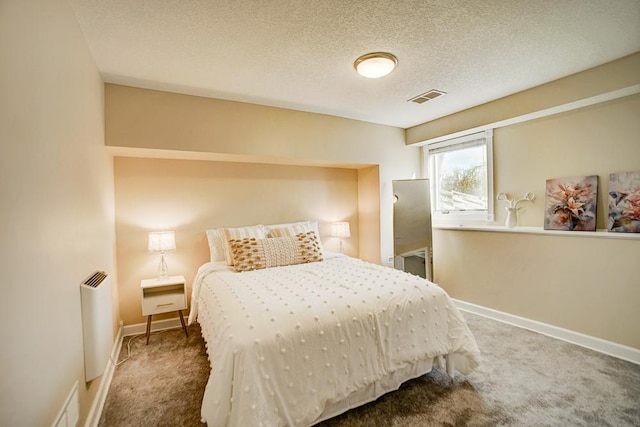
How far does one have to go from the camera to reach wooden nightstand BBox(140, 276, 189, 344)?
274 centimetres

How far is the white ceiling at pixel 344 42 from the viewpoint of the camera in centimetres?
173

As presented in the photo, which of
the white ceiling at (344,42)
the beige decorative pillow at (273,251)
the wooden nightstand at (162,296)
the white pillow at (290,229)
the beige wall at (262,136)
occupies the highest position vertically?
the white ceiling at (344,42)

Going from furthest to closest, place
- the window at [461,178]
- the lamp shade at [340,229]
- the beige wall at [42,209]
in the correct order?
the lamp shade at [340,229], the window at [461,178], the beige wall at [42,209]

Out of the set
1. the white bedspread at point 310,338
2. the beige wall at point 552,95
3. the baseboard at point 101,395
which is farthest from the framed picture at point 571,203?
the baseboard at point 101,395

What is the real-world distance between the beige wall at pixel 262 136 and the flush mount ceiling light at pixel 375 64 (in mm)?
1272

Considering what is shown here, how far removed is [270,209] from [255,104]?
1292 millimetres

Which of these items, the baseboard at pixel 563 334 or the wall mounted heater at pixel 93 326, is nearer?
the wall mounted heater at pixel 93 326

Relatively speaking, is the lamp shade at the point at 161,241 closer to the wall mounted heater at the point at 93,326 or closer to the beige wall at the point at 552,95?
the wall mounted heater at the point at 93,326

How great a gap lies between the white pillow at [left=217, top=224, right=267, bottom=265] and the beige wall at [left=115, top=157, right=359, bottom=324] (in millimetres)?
298

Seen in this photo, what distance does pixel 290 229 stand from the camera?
3.44m

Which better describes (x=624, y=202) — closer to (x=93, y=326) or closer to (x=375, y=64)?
(x=375, y=64)

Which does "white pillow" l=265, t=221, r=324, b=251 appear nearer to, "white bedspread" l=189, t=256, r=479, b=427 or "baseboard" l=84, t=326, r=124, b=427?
"white bedspread" l=189, t=256, r=479, b=427

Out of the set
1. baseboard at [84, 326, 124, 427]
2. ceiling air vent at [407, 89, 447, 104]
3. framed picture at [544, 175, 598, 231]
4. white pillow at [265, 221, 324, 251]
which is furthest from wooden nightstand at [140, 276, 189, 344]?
framed picture at [544, 175, 598, 231]

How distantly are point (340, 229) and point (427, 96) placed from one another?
1948 millimetres
